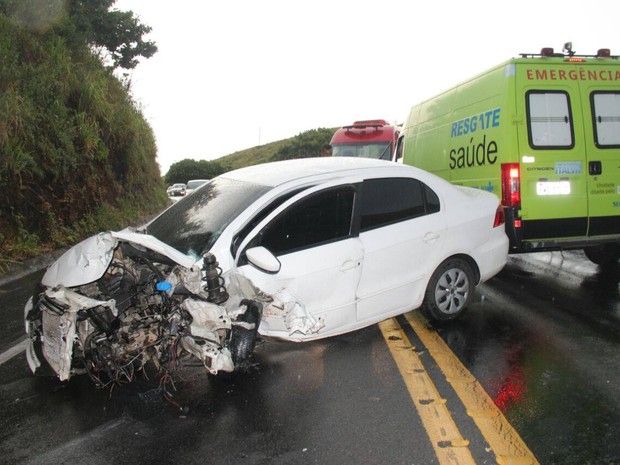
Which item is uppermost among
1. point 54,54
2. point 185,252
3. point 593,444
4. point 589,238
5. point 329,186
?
point 54,54

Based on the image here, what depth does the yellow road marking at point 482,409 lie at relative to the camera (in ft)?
9.32

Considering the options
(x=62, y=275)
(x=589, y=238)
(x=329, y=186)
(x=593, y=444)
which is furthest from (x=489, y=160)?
(x=62, y=275)

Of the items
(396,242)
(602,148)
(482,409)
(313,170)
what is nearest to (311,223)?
(313,170)

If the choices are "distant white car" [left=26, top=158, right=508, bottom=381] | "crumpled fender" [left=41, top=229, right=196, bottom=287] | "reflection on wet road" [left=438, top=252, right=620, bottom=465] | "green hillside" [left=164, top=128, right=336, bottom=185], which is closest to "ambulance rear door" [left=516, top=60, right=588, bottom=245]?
"reflection on wet road" [left=438, top=252, right=620, bottom=465]

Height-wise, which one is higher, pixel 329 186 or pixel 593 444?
pixel 329 186

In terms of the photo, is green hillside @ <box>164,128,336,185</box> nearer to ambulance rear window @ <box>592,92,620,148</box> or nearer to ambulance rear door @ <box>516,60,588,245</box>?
ambulance rear window @ <box>592,92,620,148</box>

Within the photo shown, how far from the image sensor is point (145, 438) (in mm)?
3207

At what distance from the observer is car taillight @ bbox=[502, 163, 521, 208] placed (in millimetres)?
5812

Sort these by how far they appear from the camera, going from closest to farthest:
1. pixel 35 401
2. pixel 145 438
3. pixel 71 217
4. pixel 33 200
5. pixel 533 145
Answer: pixel 145 438 → pixel 35 401 → pixel 533 145 → pixel 33 200 → pixel 71 217

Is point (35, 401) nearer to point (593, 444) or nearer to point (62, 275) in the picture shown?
point (62, 275)

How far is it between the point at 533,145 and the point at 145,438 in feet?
16.3

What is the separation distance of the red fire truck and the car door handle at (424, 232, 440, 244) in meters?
9.36

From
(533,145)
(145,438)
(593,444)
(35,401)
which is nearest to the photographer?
(593,444)

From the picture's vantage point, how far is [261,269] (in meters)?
3.97
